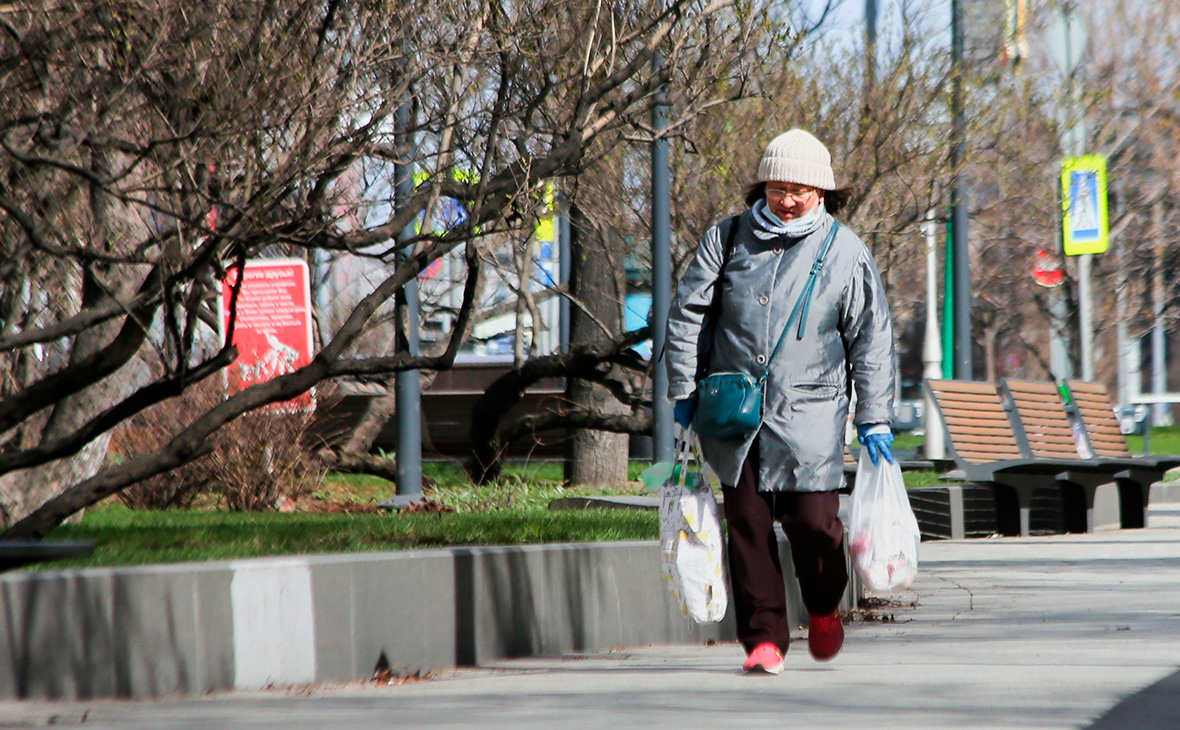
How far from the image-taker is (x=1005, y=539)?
12094mm

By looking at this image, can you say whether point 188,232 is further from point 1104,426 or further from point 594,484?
point 594,484

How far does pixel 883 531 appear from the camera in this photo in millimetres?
5570

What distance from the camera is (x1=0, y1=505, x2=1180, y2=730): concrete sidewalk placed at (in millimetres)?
4582

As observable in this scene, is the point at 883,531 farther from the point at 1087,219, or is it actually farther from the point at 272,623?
the point at 1087,219

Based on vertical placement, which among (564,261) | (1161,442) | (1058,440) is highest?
(564,261)

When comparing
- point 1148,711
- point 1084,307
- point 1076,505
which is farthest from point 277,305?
point 1084,307

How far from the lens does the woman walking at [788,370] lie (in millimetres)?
5457

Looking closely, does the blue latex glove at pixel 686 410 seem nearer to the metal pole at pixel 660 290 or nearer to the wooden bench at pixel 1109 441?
the metal pole at pixel 660 290

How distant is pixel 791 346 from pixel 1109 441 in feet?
27.2

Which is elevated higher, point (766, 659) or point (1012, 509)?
point (766, 659)

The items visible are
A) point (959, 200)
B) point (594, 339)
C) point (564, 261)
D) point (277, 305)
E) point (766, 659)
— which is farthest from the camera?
point (564, 261)

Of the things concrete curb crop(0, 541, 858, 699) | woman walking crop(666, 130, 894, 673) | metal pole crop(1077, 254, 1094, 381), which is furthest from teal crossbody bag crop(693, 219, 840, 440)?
metal pole crop(1077, 254, 1094, 381)

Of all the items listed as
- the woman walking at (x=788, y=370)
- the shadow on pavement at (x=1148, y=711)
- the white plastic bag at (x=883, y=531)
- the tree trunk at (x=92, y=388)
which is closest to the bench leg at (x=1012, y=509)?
the tree trunk at (x=92, y=388)

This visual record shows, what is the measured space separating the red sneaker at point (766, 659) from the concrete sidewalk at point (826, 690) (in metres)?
0.04
